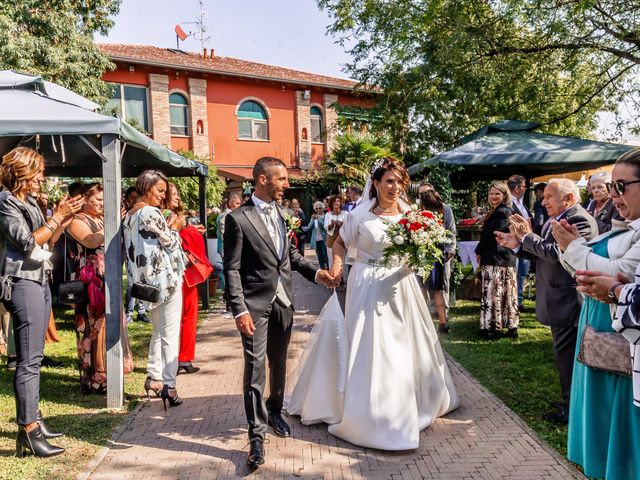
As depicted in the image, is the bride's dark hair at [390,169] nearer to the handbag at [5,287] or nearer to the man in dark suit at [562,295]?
the man in dark suit at [562,295]

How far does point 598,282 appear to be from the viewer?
249 cm

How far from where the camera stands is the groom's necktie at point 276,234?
4141 millimetres

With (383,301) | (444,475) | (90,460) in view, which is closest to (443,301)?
(383,301)

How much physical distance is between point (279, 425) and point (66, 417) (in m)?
2.12

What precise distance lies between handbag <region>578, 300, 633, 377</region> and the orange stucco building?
71.0 feet

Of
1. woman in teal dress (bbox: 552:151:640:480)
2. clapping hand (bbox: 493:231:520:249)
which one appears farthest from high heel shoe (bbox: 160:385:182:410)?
woman in teal dress (bbox: 552:151:640:480)

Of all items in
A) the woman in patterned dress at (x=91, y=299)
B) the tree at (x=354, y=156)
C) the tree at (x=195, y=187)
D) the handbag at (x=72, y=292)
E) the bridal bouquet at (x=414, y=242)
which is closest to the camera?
the bridal bouquet at (x=414, y=242)

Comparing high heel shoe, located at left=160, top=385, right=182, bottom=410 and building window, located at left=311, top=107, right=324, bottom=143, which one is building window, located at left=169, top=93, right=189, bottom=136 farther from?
high heel shoe, located at left=160, top=385, right=182, bottom=410

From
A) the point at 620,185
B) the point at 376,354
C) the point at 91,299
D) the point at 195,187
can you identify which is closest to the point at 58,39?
the point at 195,187

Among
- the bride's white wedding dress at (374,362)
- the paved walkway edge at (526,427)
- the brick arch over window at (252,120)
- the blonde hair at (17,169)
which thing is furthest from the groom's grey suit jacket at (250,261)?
the brick arch over window at (252,120)

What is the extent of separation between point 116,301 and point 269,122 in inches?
931

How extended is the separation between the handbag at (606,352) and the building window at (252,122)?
84.7 ft

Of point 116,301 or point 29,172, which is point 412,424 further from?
point 29,172

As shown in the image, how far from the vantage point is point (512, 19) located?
1205 centimetres
